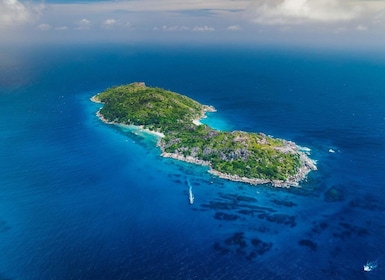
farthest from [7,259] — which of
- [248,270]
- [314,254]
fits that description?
[314,254]

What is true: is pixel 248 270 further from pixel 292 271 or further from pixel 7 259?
pixel 7 259

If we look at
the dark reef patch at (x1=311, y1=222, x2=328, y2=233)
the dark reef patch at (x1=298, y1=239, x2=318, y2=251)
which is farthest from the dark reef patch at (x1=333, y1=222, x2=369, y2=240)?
the dark reef patch at (x1=298, y1=239, x2=318, y2=251)

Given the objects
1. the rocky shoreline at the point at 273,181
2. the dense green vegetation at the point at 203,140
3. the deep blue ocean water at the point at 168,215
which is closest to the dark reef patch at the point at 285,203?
the deep blue ocean water at the point at 168,215

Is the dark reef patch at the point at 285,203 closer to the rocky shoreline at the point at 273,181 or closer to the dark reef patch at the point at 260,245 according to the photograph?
the rocky shoreline at the point at 273,181

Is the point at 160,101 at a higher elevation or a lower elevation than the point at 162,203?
higher

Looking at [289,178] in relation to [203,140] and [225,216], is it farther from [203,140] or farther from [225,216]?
[203,140]

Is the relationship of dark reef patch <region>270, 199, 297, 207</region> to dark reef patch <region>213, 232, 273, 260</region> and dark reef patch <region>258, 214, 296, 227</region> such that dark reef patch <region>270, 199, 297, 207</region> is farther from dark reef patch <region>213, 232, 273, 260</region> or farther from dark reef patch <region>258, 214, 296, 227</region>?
dark reef patch <region>213, 232, 273, 260</region>

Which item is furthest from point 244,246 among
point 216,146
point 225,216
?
point 216,146
